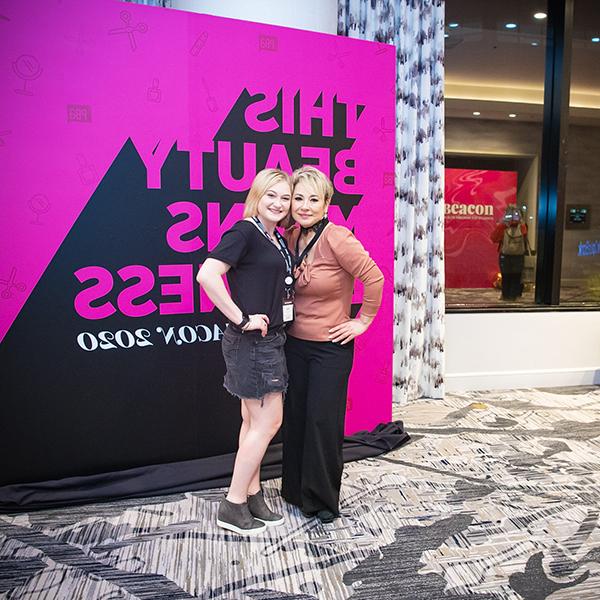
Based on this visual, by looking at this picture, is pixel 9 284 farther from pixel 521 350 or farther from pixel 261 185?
pixel 521 350

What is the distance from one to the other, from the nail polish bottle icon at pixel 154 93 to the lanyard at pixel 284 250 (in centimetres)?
94

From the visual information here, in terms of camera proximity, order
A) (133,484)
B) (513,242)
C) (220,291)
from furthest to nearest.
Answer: (513,242) < (133,484) < (220,291)

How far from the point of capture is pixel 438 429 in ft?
12.4

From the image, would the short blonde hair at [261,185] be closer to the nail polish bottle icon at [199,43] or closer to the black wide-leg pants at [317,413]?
the black wide-leg pants at [317,413]

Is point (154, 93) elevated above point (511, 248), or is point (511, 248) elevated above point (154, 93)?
point (154, 93)

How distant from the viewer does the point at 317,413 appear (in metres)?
2.51

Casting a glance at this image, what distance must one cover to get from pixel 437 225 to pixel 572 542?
8.23 ft

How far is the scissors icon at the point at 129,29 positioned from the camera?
2764mm

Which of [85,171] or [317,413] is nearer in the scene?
[317,413]

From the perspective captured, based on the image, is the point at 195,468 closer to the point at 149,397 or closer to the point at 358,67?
the point at 149,397

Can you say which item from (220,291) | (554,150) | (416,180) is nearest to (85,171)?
(220,291)

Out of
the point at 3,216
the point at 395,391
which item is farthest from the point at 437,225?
the point at 3,216

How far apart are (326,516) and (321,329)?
0.80 meters

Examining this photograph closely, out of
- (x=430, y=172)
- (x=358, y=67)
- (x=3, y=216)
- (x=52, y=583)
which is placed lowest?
(x=52, y=583)
